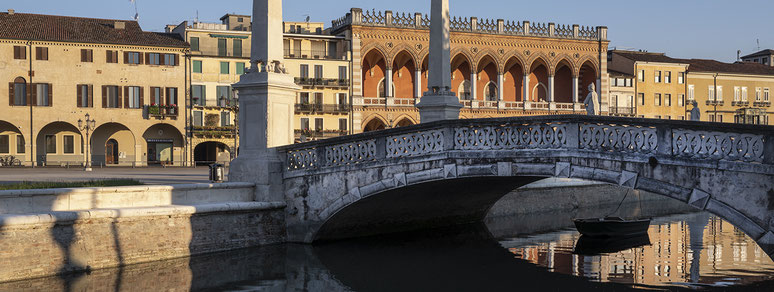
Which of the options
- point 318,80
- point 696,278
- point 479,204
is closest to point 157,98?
point 318,80

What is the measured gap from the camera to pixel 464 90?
60.4 metres

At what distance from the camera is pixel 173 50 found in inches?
2010

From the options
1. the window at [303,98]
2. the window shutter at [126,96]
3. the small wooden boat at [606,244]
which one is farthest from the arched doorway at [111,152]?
the small wooden boat at [606,244]

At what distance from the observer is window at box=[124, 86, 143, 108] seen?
50.4 metres

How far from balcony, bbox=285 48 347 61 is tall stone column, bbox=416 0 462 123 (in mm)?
35036

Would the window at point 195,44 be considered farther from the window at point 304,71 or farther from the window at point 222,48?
the window at point 304,71

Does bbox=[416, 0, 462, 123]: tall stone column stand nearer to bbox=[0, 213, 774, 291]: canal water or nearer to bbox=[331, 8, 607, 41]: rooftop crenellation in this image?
bbox=[0, 213, 774, 291]: canal water

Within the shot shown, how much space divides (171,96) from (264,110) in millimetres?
35405

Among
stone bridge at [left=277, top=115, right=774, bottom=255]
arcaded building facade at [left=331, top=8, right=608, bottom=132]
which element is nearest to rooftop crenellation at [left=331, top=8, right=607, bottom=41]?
arcaded building facade at [left=331, top=8, right=608, bottom=132]

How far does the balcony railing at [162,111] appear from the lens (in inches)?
2003

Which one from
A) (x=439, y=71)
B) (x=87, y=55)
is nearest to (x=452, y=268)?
(x=439, y=71)

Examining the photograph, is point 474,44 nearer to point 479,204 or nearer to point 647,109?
point 647,109

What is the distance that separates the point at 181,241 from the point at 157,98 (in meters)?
36.4

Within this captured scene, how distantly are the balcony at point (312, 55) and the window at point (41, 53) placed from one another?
14.3m
